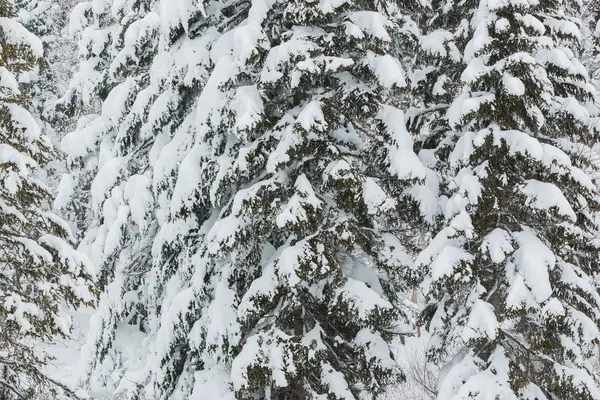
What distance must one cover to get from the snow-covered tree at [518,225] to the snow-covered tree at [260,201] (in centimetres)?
88

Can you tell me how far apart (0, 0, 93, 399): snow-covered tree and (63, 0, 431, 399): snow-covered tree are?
3.72 ft

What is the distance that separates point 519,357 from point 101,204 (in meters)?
7.05

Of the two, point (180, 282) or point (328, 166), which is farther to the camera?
point (180, 282)

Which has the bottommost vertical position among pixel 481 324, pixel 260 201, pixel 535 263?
pixel 481 324

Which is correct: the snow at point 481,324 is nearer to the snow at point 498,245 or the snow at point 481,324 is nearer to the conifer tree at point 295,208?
the snow at point 498,245

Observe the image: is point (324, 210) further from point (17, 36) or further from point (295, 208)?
point (17, 36)

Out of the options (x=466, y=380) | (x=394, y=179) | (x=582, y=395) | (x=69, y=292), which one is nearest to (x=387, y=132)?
(x=394, y=179)

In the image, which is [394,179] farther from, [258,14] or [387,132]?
[258,14]

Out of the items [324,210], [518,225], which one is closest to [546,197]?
[518,225]

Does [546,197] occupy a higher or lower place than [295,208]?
lower

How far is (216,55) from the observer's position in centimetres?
893

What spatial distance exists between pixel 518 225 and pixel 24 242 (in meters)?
6.81

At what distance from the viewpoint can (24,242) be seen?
8.24 m

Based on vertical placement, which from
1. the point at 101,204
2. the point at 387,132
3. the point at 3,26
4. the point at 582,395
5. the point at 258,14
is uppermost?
the point at 3,26
